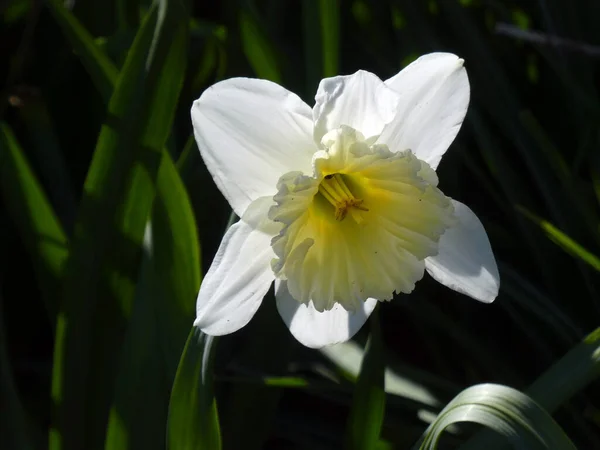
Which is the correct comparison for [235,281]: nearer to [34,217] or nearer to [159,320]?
[159,320]

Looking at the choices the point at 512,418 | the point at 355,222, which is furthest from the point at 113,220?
the point at 512,418

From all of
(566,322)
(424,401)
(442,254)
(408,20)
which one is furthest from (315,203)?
(408,20)

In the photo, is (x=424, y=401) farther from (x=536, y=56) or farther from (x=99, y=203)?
(x=536, y=56)

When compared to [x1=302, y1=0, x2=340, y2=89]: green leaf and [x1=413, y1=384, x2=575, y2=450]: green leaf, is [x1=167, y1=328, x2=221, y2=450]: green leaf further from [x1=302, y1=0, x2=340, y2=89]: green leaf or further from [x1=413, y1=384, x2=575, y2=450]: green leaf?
[x1=302, y1=0, x2=340, y2=89]: green leaf

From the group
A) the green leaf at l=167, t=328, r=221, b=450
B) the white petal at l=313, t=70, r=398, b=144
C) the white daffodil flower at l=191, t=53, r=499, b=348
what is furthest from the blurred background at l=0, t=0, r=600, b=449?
the white petal at l=313, t=70, r=398, b=144

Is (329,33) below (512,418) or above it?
above

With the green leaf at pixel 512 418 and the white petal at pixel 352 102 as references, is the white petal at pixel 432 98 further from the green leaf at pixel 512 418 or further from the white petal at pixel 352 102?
the green leaf at pixel 512 418

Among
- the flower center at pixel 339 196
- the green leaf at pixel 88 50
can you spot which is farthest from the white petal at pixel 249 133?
the green leaf at pixel 88 50
